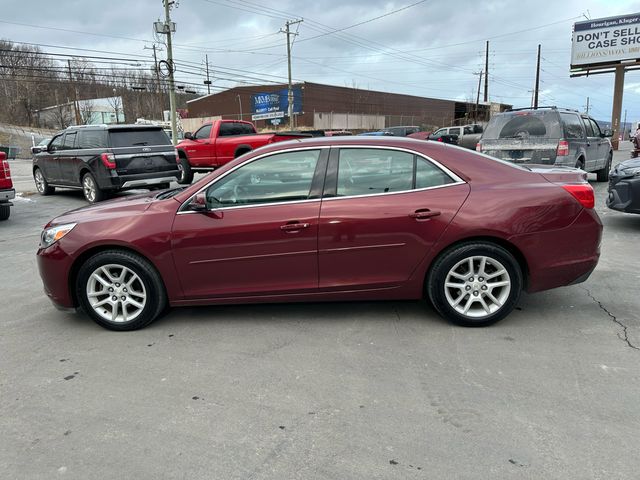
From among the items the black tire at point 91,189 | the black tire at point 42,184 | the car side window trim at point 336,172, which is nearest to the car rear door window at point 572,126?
the car side window trim at point 336,172

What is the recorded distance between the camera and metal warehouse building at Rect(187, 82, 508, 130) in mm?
57656

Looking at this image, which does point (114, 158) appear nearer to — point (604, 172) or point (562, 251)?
point (562, 251)

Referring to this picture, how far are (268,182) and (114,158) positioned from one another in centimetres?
876

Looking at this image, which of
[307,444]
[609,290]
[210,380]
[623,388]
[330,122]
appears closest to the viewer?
[307,444]

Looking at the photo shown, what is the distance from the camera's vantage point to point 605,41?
28750mm

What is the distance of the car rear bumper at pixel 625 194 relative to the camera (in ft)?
24.0

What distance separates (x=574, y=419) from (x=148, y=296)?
3.27m

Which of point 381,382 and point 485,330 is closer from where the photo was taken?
point 381,382

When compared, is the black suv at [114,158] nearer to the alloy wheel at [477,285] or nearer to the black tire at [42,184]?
the black tire at [42,184]

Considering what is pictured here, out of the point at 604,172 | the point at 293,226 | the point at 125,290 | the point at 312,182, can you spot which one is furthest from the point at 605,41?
the point at 125,290

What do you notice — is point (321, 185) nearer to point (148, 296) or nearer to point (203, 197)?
point (203, 197)

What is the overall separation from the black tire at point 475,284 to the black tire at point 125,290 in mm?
2307

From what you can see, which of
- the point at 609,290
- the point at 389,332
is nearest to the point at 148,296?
the point at 389,332

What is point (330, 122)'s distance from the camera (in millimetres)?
59844
